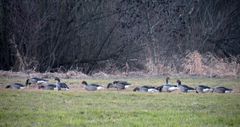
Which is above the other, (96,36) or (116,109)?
(96,36)

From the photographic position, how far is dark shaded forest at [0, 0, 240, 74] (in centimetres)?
3117

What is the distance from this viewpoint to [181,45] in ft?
115

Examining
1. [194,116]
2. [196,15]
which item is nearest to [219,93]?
[194,116]

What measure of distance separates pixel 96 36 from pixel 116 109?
62.2ft

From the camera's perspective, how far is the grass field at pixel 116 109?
12.3 meters

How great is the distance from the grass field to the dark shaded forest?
12130 mm

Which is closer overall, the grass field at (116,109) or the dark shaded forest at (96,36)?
the grass field at (116,109)

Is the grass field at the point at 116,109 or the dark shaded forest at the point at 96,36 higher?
the dark shaded forest at the point at 96,36

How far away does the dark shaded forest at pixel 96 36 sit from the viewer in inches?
1227

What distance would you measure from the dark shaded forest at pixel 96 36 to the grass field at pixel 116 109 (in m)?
12.1

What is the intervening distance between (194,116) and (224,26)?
2522 cm

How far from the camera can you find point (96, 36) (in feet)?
109

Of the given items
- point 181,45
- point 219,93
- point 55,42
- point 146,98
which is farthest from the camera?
point 181,45

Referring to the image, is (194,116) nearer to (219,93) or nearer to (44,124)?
(44,124)
